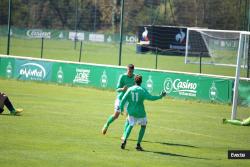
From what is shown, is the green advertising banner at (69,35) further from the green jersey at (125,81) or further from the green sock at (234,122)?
the green jersey at (125,81)

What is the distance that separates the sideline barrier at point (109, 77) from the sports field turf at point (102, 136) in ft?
2.76

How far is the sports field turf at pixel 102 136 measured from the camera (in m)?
16.7

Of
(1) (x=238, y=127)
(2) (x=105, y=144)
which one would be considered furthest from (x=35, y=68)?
(2) (x=105, y=144)

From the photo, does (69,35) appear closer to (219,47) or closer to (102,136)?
(219,47)

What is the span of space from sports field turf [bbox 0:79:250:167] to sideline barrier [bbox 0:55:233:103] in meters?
0.84

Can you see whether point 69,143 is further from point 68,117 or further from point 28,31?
point 28,31

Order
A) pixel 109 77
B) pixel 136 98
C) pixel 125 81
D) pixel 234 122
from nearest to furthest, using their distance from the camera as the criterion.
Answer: pixel 136 98 → pixel 125 81 → pixel 234 122 → pixel 109 77

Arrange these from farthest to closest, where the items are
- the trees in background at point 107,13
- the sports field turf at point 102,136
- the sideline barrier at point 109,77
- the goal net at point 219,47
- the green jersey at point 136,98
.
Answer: the trees in background at point 107,13 < the goal net at point 219,47 < the sideline barrier at point 109,77 < the green jersey at point 136,98 < the sports field turf at point 102,136

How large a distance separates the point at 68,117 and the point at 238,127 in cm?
588

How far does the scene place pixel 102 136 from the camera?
2055 cm

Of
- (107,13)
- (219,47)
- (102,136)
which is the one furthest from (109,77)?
(107,13)

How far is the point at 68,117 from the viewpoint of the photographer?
975 inches

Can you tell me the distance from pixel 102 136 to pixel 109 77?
51.9ft

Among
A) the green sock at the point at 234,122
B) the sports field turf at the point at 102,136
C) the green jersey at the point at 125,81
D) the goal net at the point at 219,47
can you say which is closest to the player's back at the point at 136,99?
the sports field turf at the point at 102,136
